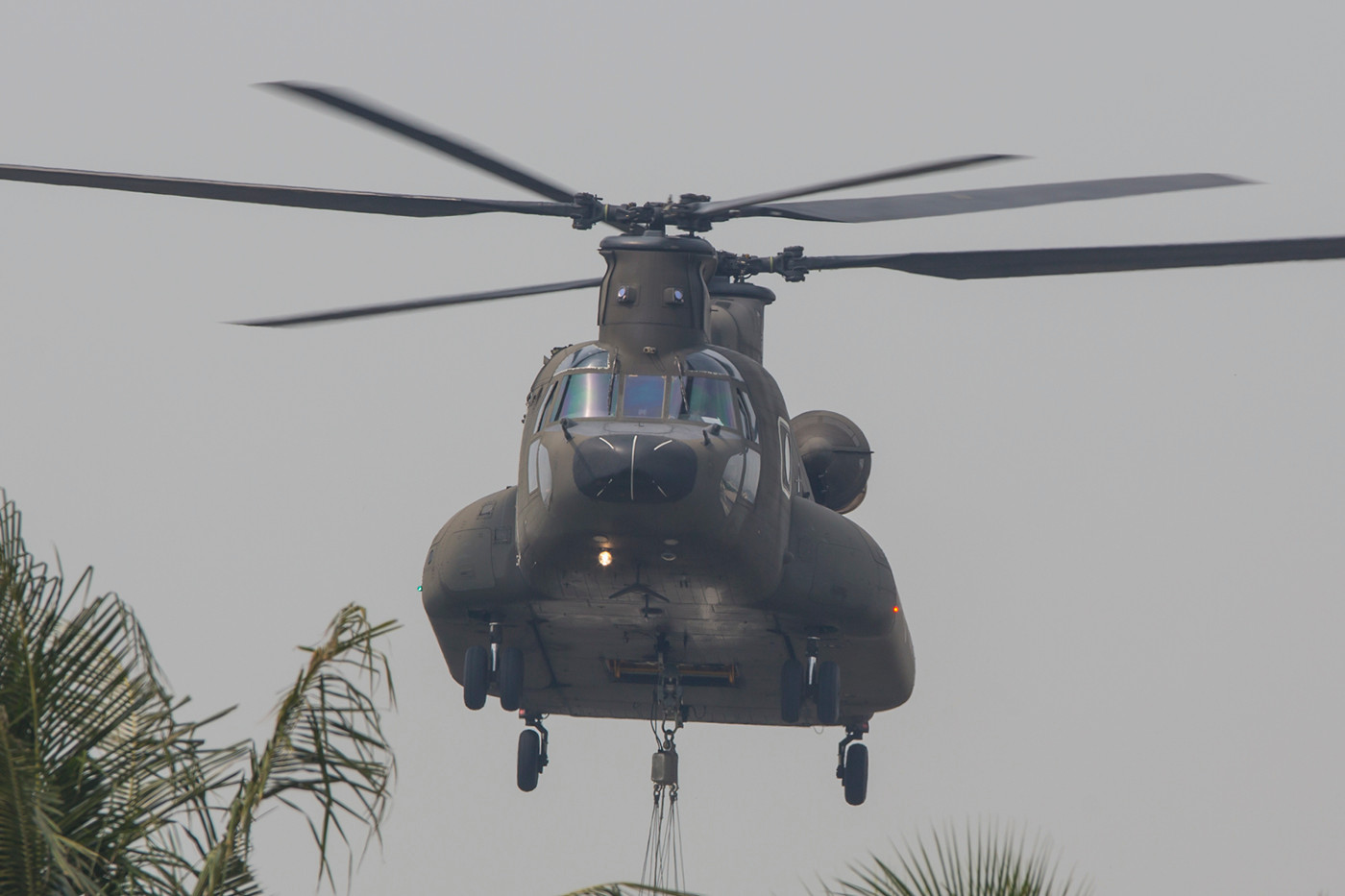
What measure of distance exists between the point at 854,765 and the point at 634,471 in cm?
723

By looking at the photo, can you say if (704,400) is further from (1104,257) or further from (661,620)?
(1104,257)

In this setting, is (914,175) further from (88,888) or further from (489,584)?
(88,888)

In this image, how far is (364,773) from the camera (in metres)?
10.5

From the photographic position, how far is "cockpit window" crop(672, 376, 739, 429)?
20234 mm

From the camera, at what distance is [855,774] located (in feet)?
81.1

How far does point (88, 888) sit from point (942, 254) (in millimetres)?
12371

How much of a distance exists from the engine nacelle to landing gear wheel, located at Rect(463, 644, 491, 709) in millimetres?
4810

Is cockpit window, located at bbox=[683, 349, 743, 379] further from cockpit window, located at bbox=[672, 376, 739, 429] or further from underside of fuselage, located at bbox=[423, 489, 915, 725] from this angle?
underside of fuselage, located at bbox=[423, 489, 915, 725]

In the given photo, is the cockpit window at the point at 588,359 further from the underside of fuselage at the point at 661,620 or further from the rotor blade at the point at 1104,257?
the rotor blade at the point at 1104,257

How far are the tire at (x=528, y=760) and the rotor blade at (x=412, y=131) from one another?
23.4 ft

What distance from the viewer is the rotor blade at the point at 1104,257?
18.8m

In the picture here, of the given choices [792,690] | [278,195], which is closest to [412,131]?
[278,195]

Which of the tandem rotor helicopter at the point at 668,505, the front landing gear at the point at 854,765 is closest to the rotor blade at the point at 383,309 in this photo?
the tandem rotor helicopter at the point at 668,505

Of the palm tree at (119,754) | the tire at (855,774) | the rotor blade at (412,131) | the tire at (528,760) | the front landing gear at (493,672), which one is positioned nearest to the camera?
the palm tree at (119,754)
